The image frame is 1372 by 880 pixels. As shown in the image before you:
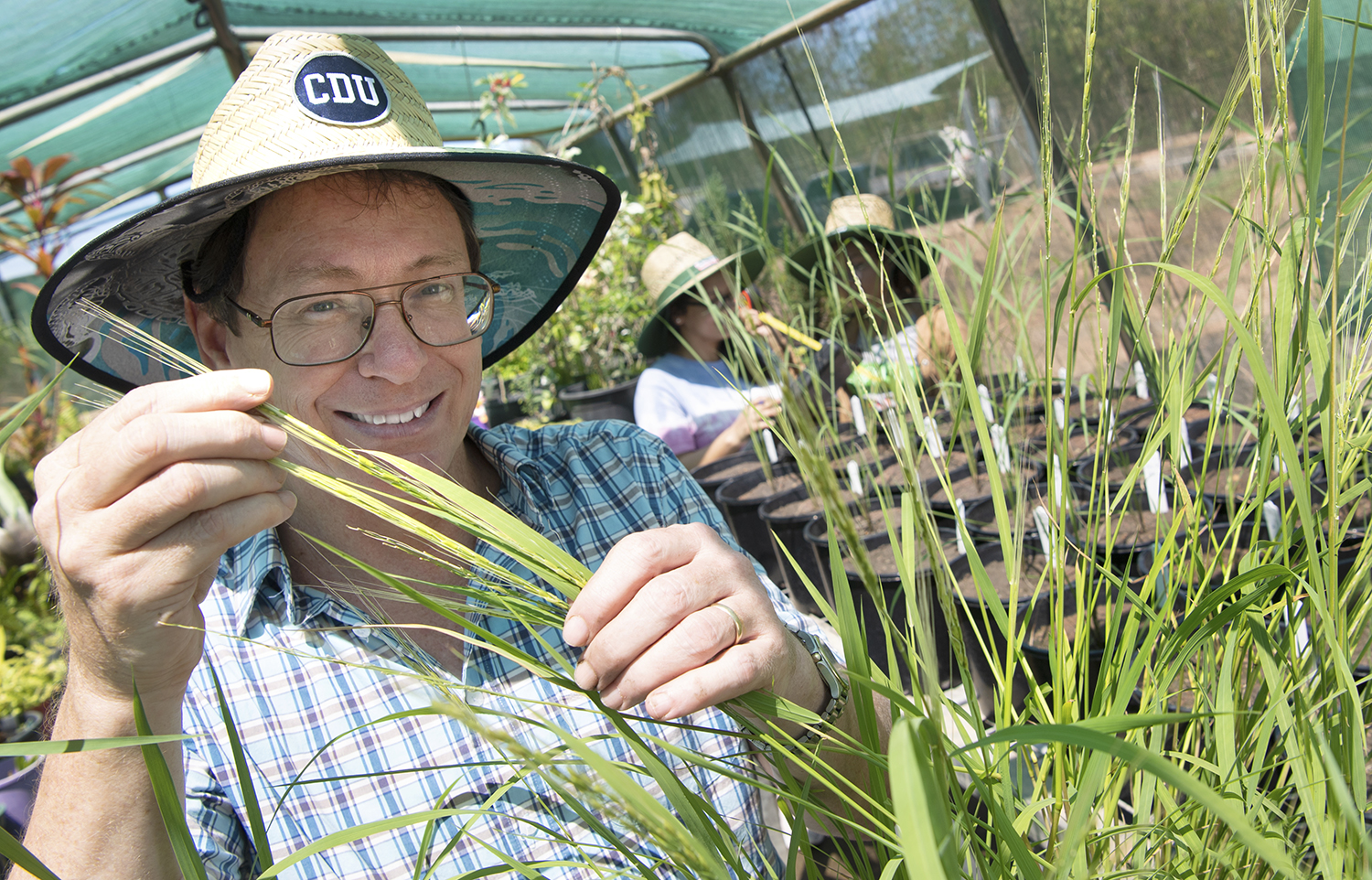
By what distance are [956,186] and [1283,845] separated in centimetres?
375

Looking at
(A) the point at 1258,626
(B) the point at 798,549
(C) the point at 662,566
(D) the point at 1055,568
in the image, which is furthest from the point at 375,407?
(B) the point at 798,549

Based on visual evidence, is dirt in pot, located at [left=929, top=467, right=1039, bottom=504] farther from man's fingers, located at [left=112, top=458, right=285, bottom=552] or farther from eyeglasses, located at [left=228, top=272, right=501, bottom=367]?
man's fingers, located at [left=112, top=458, right=285, bottom=552]

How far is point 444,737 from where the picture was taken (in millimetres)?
1062

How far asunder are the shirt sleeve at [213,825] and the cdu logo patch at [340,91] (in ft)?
2.49

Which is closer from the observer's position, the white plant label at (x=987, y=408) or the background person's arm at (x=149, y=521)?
the background person's arm at (x=149, y=521)

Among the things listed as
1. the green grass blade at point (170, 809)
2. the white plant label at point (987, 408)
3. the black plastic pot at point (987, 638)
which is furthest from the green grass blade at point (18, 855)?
the black plastic pot at point (987, 638)

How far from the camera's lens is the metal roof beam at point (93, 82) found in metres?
4.05

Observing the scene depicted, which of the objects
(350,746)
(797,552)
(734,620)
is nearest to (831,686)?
(734,620)

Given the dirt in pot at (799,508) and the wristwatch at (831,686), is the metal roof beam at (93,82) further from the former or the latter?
the wristwatch at (831,686)

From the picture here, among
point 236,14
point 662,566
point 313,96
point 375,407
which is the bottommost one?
point 662,566

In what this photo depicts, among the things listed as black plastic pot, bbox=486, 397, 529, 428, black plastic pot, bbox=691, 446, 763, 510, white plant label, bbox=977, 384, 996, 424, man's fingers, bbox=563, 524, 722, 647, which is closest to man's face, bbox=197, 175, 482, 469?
man's fingers, bbox=563, 524, 722, 647

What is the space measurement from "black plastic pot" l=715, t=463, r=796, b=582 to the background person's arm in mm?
2224

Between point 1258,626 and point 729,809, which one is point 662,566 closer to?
point 1258,626

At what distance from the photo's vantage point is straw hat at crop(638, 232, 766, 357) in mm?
3595
